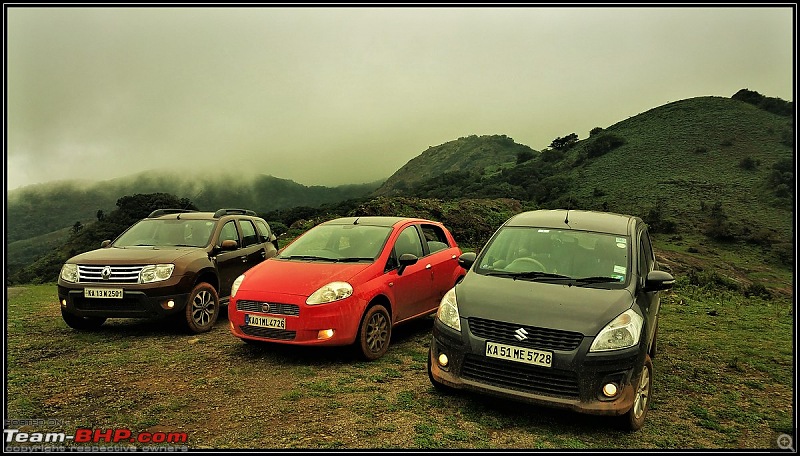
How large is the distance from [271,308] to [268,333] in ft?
0.97

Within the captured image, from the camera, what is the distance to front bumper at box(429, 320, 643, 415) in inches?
153

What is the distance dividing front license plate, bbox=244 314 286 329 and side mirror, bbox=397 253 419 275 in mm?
1688

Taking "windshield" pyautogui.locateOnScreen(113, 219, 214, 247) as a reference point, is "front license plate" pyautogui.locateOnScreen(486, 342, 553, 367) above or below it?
below

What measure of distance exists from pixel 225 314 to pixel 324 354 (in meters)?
3.42

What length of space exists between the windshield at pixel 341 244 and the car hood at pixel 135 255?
180 cm

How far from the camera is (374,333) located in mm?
6008

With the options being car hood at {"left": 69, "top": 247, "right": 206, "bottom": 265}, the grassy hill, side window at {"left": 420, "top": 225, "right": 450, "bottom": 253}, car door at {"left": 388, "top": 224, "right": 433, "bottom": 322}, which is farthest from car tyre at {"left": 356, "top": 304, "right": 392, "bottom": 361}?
the grassy hill

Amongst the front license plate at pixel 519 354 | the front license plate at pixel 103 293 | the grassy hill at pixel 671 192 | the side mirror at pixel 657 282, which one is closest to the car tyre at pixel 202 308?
the front license plate at pixel 103 293

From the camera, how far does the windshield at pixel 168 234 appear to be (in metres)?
7.93

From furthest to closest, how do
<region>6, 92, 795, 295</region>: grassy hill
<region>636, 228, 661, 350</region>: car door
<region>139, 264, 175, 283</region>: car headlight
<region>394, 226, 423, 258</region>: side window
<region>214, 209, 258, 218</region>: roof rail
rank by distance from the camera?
1. <region>6, 92, 795, 295</region>: grassy hill
2. <region>214, 209, 258, 218</region>: roof rail
3. <region>139, 264, 175, 283</region>: car headlight
4. <region>394, 226, 423, 258</region>: side window
5. <region>636, 228, 661, 350</region>: car door

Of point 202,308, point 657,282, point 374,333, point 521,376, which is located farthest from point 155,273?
point 657,282

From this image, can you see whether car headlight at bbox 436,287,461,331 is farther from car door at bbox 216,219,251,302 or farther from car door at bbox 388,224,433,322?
car door at bbox 216,219,251,302

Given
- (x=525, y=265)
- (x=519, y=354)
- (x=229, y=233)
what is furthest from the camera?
(x=229, y=233)

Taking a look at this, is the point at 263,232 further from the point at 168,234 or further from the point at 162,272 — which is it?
the point at 162,272
